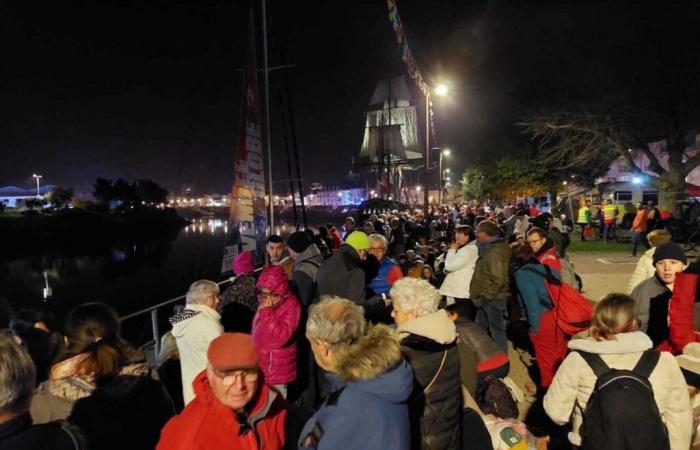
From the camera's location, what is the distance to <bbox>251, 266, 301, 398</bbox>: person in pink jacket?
3594 mm

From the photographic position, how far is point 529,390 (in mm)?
5172

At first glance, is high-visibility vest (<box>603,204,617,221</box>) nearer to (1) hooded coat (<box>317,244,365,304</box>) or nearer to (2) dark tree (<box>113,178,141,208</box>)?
(1) hooded coat (<box>317,244,365,304</box>)

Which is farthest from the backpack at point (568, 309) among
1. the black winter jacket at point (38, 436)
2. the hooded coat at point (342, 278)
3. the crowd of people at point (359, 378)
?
the black winter jacket at point (38, 436)

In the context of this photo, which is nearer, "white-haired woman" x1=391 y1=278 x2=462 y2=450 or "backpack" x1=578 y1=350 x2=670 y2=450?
"white-haired woman" x1=391 y1=278 x2=462 y2=450

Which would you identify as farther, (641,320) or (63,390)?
(641,320)

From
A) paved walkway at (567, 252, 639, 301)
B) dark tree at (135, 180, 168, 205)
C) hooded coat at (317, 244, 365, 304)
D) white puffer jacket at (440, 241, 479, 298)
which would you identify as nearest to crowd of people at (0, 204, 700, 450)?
hooded coat at (317, 244, 365, 304)

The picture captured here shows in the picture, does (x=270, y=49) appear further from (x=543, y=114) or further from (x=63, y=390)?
(x=543, y=114)

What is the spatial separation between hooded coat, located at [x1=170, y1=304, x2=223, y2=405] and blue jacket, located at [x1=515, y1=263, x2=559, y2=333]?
2942mm

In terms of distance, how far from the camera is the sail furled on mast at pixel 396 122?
210 ft

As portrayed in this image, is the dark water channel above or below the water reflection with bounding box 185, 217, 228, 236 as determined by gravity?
below

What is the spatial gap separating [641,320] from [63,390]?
420 cm

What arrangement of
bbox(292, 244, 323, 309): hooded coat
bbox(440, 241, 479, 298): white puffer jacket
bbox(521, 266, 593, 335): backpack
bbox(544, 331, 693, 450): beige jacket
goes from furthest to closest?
bbox(440, 241, 479, 298): white puffer jacket, bbox(292, 244, 323, 309): hooded coat, bbox(521, 266, 593, 335): backpack, bbox(544, 331, 693, 450): beige jacket

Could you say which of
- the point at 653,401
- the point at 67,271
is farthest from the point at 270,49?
the point at 67,271

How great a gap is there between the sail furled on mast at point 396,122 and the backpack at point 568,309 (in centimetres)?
5942
